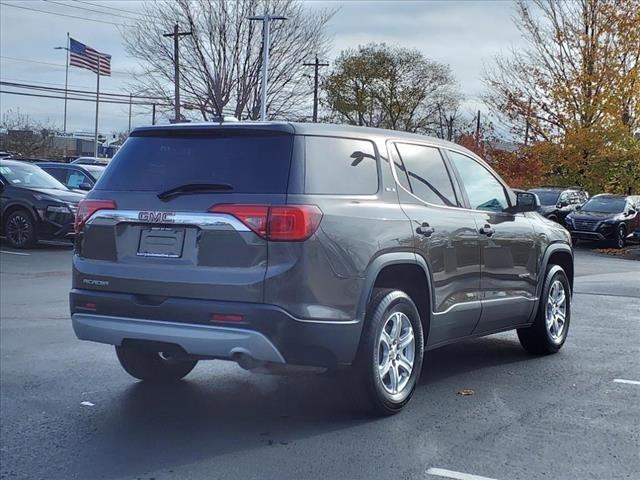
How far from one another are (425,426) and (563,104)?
1161 inches

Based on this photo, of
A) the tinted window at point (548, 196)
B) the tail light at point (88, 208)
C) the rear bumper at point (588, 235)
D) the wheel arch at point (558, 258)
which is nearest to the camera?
the tail light at point (88, 208)

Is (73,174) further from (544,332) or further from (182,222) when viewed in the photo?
(182,222)

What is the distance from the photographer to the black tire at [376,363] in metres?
5.16

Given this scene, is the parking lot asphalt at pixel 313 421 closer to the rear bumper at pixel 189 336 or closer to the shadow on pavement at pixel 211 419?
the shadow on pavement at pixel 211 419

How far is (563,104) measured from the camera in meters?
32.8

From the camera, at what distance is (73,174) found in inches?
809

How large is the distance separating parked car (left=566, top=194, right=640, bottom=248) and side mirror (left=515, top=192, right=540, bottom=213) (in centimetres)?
1810

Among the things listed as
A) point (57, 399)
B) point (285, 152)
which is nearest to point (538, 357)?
point (285, 152)

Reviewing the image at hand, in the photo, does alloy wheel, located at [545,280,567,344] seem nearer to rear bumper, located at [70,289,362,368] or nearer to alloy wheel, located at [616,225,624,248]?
rear bumper, located at [70,289,362,368]

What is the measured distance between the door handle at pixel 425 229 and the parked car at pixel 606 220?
1987 cm

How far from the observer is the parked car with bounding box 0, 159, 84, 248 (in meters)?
16.6

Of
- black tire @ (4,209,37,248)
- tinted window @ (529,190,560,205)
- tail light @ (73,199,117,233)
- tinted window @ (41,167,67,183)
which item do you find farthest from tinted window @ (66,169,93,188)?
tail light @ (73,199,117,233)

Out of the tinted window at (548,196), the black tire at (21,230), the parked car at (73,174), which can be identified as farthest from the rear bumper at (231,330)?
the tinted window at (548,196)

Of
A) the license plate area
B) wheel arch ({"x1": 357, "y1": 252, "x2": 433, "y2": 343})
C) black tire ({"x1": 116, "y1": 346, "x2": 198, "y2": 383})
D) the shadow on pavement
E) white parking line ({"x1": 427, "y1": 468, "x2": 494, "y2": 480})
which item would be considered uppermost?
the license plate area
